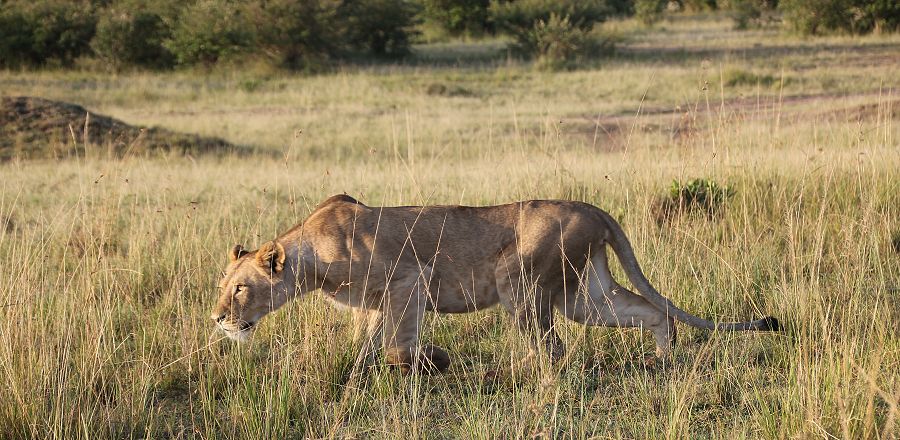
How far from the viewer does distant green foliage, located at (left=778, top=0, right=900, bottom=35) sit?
104 feet

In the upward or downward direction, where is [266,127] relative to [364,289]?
downward

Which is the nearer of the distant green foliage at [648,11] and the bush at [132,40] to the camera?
the bush at [132,40]

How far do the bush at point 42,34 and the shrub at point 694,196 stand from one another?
22.8 metres

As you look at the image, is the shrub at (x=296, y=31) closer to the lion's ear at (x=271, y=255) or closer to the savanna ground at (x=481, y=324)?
the savanna ground at (x=481, y=324)

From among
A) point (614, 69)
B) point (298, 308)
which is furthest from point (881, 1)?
point (298, 308)

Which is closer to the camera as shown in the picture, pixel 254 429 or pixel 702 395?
pixel 254 429

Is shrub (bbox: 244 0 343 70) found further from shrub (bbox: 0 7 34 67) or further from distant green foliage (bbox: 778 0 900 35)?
distant green foliage (bbox: 778 0 900 35)

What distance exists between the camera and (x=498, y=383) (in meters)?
4.80

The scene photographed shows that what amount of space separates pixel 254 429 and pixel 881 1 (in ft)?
102

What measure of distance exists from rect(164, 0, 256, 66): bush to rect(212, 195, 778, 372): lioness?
889 inches

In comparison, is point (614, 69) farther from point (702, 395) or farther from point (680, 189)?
point (702, 395)

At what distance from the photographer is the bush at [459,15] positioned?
37.4m

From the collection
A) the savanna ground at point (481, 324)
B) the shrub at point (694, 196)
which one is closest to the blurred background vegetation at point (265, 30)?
the savanna ground at point (481, 324)

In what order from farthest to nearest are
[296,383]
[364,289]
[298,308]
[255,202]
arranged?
[255,202] → [298,308] → [364,289] → [296,383]
